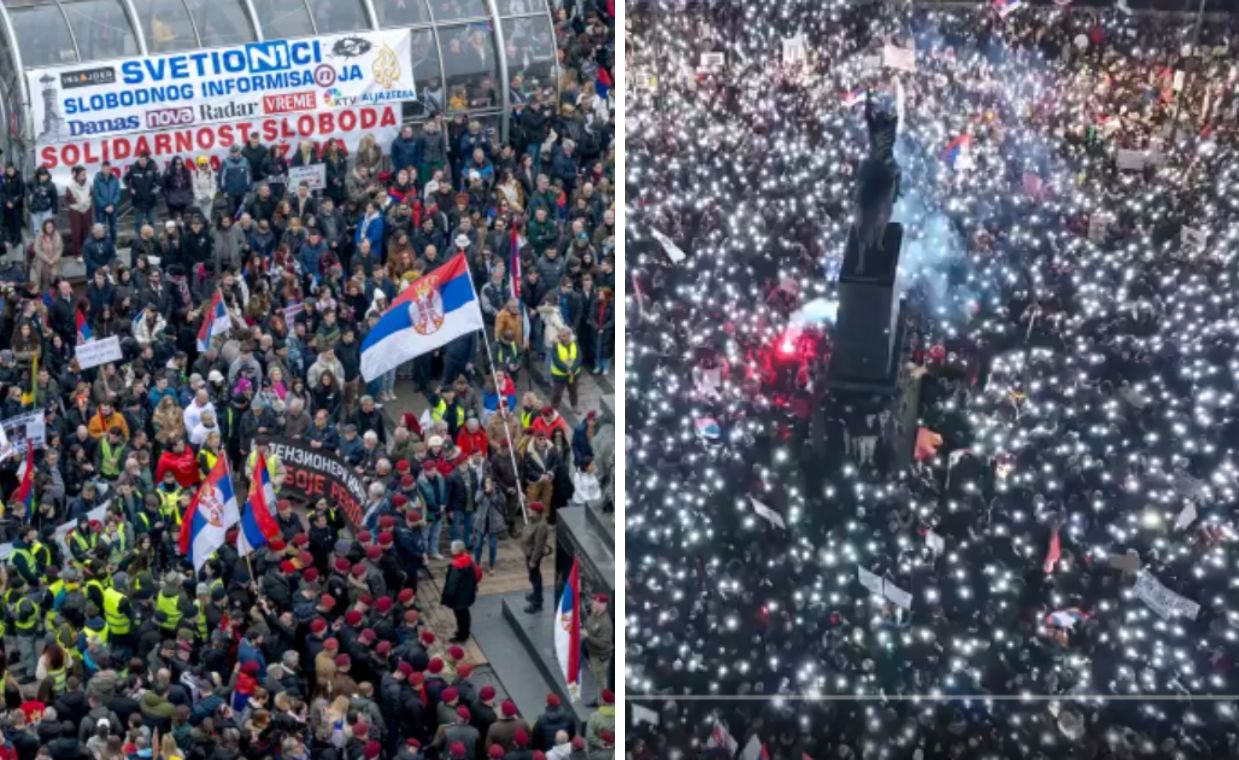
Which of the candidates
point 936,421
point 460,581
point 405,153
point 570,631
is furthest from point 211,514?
point 936,421

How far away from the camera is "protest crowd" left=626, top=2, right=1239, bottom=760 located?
494cm

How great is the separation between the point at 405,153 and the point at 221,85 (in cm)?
191

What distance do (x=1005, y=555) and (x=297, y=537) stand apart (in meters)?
9.05

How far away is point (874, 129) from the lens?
198 inches

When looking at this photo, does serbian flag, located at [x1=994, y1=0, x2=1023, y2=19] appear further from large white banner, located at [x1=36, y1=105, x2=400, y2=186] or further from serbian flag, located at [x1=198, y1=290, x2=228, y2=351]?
large white banner, located at [x1=36, y1=105, x2=400, y2=186]

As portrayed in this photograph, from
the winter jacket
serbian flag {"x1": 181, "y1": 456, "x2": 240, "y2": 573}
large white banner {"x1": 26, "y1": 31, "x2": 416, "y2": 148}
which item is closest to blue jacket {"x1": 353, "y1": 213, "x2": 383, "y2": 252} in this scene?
the winter jacket

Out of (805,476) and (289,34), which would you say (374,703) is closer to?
(805,476)

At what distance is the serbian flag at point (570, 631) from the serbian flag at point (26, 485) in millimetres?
4124

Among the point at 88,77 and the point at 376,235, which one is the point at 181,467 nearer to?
the point at 376,235

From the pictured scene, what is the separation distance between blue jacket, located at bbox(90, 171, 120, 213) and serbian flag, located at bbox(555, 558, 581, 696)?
8.67 metres

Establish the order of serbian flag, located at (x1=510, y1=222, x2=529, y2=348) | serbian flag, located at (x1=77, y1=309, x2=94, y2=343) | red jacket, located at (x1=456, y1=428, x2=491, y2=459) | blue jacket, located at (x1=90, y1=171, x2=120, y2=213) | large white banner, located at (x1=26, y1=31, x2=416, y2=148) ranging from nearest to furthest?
red jacket, located at (x1=456, y1=428, x2=491, y2=459), serbian flag, located at (x1=77, y1=309, x2=94, y2=343), serbian flag, located at (x1=510, y1=222, x2=529, y2=348), blue jacket, located at (x1=90, y1=171, x2=120, y2=213), large white banner, located at (x1=26, y1=31, x2=416, y2=148)

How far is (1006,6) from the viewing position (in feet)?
16.1

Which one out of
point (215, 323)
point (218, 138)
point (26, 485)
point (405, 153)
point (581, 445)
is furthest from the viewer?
point (405, 153)

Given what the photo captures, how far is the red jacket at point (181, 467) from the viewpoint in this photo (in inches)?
590
